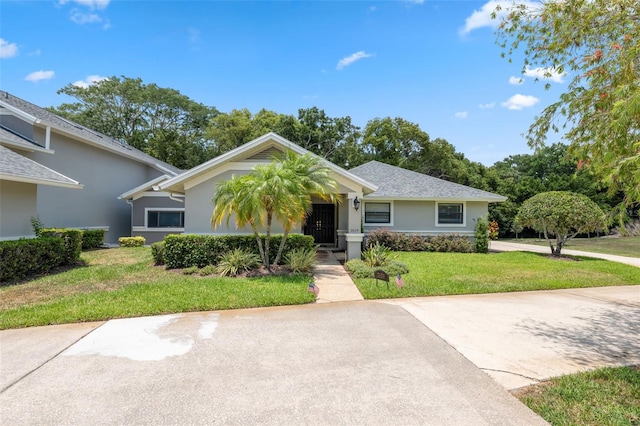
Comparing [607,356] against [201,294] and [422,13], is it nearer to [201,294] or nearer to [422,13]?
[201,294]

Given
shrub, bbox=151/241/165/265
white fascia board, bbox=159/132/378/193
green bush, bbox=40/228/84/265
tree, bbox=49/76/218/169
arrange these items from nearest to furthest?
shrub, bbox=151/241/165/265 < green bush, bbox=40/228/84/265 < white fascia board, bbox=159/132/378/193 < tree, bbox=49/76/218/169

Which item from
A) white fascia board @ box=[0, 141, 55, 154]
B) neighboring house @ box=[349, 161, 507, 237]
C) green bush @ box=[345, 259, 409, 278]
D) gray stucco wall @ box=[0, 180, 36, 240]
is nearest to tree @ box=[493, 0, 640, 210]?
green bush @ box=[345, 259, 409, 278]

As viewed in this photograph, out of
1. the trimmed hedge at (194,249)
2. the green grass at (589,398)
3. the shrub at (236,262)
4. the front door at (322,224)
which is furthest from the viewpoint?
the front door at (322,224)

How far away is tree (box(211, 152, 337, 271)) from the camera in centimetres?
935

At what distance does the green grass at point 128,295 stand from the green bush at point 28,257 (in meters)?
0.59

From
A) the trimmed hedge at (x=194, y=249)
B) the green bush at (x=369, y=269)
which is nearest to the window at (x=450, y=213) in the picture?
the green bush at (x=369, y=269)

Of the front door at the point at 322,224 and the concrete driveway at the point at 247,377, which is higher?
the front door at the point at 322,224

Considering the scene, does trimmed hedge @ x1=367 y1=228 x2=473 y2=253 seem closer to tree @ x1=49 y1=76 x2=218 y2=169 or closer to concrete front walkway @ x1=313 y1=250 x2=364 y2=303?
concrete front walkway @ x1=313 y1=250 x2=364 y2=303


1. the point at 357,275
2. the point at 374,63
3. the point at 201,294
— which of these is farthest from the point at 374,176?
the point at 201,294

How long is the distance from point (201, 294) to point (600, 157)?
7961 mm

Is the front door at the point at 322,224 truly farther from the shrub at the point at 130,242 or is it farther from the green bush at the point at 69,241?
the green bush at the point at 69,241

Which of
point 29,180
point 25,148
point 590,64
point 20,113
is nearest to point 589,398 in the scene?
point 590,64

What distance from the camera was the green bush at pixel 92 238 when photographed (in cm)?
1587

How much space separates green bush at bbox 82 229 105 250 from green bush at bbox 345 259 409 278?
1332cm
